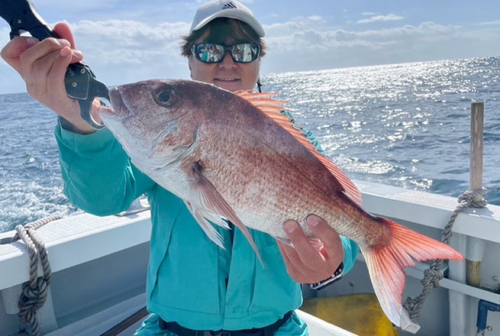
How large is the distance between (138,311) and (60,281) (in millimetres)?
572

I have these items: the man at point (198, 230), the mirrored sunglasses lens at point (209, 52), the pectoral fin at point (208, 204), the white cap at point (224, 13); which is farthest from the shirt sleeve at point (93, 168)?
the white cap at point (224, 13)

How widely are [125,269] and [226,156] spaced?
2.21 metres

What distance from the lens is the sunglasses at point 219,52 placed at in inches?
86.0

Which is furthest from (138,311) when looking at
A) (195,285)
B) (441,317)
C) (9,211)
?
(9,211)

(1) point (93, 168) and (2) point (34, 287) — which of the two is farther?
(2) point (34, 287)

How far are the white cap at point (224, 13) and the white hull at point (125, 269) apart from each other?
147 cm

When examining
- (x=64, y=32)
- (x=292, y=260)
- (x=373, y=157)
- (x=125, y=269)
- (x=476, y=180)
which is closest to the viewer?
(x=64, y=32)

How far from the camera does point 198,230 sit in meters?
1.87

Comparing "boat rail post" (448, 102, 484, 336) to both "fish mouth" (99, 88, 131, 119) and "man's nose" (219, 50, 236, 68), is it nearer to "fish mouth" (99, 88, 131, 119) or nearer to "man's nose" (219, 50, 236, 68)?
"man's nose" (219, 50, 236, 68)

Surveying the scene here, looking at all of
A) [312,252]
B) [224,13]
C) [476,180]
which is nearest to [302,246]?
[312,252]

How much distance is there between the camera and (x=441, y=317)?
3.19 metres

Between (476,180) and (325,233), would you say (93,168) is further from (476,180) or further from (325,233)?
(476,180)

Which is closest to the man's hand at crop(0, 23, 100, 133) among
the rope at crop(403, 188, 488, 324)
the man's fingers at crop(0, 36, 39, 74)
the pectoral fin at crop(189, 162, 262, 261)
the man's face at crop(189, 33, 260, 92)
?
the man's fingers at crop(0, 36, 39, 74)

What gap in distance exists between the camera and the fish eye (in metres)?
1.42
